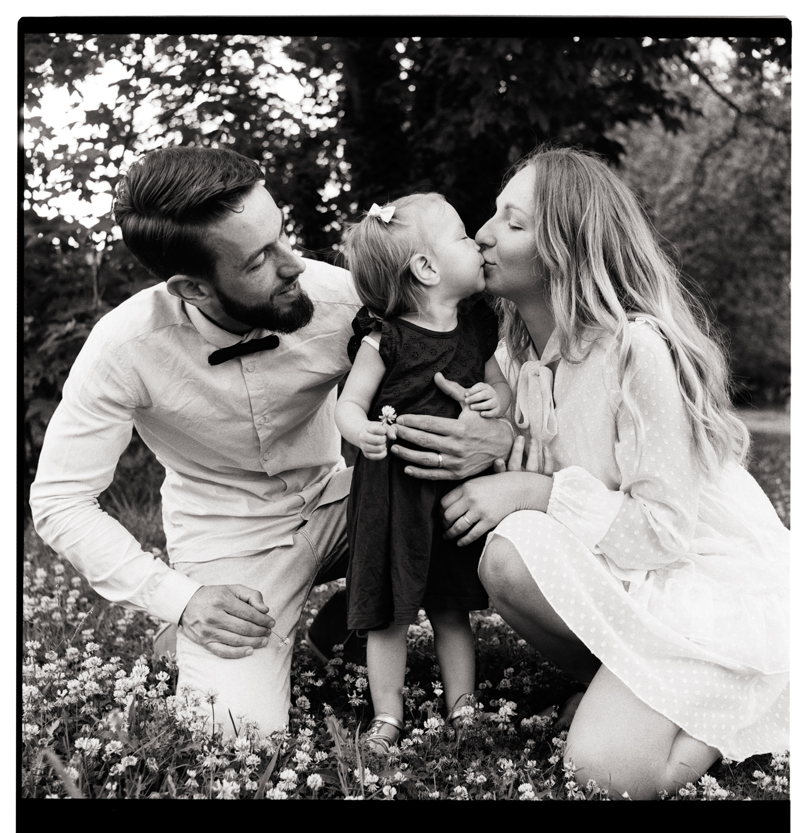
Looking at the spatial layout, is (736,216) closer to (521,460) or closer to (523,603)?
(521,460)

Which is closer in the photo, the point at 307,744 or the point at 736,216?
the point at 307,744

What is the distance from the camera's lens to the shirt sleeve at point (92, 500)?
10.0ft

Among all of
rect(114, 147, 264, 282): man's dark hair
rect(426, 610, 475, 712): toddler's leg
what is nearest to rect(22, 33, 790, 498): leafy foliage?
rect(114, 147, 264, 282): man's dark hair

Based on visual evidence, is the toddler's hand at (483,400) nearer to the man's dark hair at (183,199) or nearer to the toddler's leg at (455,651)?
the toddler's leg at (455,651)

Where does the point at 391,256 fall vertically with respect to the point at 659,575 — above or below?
above

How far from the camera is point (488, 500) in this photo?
2766mm

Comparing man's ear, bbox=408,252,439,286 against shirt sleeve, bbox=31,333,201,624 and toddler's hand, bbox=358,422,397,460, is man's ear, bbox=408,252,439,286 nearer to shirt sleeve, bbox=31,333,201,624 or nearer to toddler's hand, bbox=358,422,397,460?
toddler's hand, bbox=358,422,397,460

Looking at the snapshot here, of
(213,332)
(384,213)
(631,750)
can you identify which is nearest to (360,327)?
(384,213)

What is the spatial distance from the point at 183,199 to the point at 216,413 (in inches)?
28.1

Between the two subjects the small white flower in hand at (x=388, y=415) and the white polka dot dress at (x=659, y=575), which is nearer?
the white polka dot dress at (x=659, y=575)

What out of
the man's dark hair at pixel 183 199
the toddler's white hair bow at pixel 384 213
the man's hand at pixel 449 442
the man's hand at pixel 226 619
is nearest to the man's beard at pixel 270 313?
the man's dark hair at pixel 183 199

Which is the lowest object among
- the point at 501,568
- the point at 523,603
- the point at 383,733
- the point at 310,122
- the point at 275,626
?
the point at 383,733

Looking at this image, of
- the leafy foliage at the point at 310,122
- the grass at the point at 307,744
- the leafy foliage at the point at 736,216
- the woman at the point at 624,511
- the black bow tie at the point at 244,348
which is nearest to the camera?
the grass at the point at 307,744

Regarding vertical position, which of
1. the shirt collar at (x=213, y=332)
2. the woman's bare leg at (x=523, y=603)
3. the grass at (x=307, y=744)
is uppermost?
the shirt collar at (x=213, y=332)
